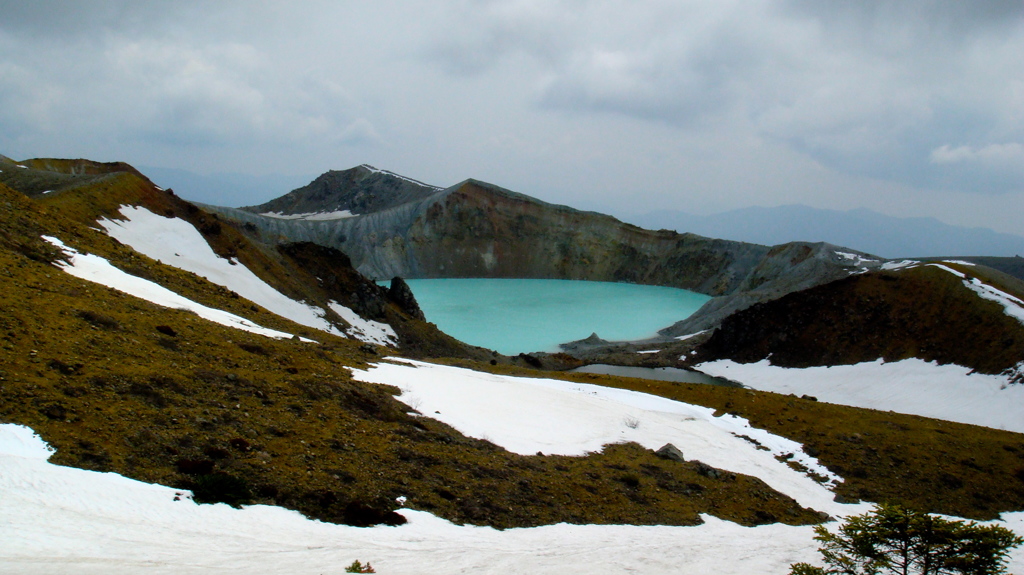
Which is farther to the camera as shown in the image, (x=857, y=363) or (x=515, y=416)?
(x=857, y=363)

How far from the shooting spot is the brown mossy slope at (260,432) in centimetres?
1204

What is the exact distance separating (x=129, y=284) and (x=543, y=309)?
287 ft

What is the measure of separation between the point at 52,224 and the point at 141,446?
22764 millimetres

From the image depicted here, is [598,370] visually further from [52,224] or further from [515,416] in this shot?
[52,224]

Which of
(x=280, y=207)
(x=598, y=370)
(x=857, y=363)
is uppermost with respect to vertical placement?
(x=280, y=207)

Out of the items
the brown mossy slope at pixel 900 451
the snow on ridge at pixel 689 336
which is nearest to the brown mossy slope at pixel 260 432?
the brown mossy slope at pixel 900 451

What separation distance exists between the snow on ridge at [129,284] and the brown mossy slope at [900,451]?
51.0 ft

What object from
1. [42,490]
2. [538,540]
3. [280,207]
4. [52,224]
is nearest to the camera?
[42,490]

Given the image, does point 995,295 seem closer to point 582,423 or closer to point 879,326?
point 879,326

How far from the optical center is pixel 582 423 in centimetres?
2578

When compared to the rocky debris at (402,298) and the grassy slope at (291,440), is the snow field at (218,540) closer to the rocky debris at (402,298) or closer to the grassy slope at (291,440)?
the grassy slope at (291,440)

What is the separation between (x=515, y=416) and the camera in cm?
2452

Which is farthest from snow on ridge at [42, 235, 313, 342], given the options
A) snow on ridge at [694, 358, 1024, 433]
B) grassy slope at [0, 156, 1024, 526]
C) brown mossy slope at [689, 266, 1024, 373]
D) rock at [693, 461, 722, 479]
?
brown mossy slope at [689, 266, 1024, 373]

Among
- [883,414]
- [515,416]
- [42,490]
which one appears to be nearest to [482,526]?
[42,490]
